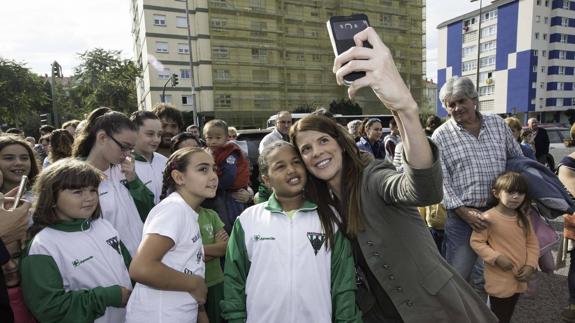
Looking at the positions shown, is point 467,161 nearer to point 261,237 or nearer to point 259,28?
point 261,237

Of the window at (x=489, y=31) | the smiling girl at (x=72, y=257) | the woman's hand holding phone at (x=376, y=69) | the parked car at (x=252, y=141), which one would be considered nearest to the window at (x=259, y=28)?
the parked car at (x=252, y=141)

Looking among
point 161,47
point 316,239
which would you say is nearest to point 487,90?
point 161,47

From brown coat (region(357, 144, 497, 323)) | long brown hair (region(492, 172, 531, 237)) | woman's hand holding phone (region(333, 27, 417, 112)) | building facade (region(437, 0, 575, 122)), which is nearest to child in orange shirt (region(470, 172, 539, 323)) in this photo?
long brown hair (region(492, 172, 531, 237))

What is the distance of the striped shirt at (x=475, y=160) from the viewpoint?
3.13 m

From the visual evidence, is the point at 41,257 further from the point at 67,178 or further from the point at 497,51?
the point at 497,51

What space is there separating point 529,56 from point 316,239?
62321mm

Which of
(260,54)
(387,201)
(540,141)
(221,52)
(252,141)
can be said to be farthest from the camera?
(260,54)

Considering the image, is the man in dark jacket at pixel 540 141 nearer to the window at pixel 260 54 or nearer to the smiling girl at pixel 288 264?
the smiling girl at pixel 288 264

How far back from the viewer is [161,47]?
125ft

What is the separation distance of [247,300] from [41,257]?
1.18 metres

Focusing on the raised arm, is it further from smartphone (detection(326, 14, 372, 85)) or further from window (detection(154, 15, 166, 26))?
window (detection(154, 15, 166, 26))

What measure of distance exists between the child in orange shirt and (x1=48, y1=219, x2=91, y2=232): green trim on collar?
124 inches

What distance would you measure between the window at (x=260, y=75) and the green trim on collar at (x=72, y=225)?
41.8 m

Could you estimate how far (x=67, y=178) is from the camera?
6.99 feet
